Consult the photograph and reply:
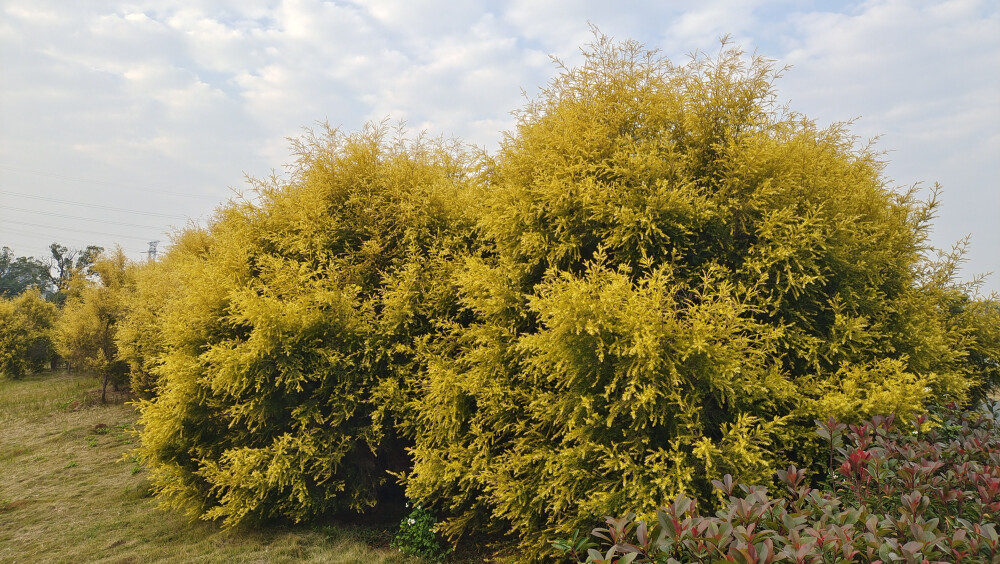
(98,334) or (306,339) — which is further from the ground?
(98,334)

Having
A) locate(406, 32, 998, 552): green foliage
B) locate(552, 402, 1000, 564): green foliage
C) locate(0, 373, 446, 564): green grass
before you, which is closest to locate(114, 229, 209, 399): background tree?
locate(0, 373, 446, 564): green grass

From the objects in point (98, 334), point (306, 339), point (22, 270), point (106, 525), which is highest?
point (22, 270)

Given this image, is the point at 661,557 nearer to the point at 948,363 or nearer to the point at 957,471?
the point at 957,471

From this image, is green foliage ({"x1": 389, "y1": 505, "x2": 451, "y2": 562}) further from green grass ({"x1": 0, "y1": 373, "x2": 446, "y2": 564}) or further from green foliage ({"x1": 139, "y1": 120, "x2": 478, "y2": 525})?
green foliage ({"x1": 139, "y1": 120, "x2": 478, "y2": 525})

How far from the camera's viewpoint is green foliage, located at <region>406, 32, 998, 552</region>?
4.34 meters

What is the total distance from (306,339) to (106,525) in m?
→ 4.22

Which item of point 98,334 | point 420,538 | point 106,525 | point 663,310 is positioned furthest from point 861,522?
point 98,334

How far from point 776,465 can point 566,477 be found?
6.30 ft

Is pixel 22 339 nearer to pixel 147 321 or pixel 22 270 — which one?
pixel 147 321

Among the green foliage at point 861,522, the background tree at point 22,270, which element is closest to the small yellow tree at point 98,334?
the green foliage at point 861,522

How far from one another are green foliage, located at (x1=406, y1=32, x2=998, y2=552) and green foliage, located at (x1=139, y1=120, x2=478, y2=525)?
904 millimetres

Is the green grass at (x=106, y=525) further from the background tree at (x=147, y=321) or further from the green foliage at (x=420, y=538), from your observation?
the background tree at (x=147, y=321)

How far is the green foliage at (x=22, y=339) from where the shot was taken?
2128cm

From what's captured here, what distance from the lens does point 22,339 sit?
2162 centimetres
